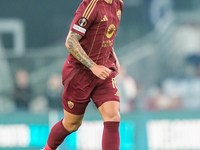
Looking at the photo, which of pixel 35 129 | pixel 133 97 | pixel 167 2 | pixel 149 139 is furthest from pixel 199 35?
pixel 35 129

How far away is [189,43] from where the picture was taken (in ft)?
40.6

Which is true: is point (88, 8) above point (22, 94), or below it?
above

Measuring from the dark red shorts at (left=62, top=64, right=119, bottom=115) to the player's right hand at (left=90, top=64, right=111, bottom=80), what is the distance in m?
0.23

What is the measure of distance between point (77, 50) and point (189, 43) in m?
7.55

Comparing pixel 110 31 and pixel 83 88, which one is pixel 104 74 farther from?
pixel 110 31

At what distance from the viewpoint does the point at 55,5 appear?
12891 mm

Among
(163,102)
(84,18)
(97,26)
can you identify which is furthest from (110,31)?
(163,102)

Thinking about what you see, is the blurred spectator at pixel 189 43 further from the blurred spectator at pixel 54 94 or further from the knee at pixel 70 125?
the knee at pixel 70 125

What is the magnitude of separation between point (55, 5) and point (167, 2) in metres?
2.76

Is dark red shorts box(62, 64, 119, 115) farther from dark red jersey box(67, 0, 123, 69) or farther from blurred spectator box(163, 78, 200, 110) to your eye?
blurred spectator box(163, 78, 200, 110)

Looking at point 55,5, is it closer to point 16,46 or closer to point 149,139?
point 16,46

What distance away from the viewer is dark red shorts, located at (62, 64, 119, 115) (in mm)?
5449

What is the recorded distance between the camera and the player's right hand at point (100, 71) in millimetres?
5227

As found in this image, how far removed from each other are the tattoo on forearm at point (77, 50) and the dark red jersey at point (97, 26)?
0.21ft
